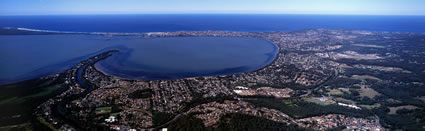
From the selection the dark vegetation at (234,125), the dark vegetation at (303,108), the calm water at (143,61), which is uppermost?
the calm water at (143,61)

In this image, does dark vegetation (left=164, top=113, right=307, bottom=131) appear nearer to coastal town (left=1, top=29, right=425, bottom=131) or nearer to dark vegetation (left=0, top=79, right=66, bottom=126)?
coastal town (left=1, top=29, right=425, bottom=131)

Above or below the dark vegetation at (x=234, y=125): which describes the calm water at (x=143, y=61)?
above

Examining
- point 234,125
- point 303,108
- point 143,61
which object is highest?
point 143,61

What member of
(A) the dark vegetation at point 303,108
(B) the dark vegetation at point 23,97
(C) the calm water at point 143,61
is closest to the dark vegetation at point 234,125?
(A) the dark vegetation at point 303,108

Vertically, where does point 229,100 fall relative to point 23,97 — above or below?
above

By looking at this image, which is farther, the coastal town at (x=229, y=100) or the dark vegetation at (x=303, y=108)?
the dark vegetation at (x=303, y=108)

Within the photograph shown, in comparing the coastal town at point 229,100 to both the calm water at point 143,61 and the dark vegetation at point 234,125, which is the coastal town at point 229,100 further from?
the calm water at point 143,61

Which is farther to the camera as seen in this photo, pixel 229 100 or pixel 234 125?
pixel 229 100

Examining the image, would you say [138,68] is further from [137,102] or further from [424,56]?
[424,56]

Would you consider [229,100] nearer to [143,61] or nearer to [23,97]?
[23,97]

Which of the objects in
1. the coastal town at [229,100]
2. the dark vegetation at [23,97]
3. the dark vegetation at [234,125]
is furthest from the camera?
the dark vegetation at [23,97]

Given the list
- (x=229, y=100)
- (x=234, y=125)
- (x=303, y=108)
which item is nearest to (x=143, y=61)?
(x=229, y=100)
